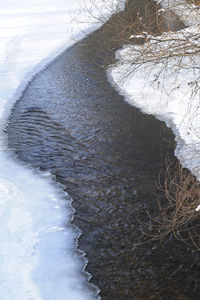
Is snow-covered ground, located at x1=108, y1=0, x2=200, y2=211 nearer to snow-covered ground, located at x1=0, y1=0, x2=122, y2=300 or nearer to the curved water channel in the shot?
the curved water channel

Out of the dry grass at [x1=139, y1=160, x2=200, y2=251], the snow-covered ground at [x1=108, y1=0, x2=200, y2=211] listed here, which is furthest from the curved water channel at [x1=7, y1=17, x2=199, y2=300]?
the snow-covered ground at [x1=108, y1=0, x2=200, y2=211]

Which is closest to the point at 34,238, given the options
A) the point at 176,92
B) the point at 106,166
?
the point at 106,166

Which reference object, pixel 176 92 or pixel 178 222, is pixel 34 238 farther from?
pixel 176 92

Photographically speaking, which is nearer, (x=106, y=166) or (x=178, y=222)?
(x=178, y=222)

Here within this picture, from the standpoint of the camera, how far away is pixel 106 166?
20.9 feet

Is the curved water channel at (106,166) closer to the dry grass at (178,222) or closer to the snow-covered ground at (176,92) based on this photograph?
the dry grass at (178,222)

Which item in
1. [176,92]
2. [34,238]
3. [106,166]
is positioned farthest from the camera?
[176,92]

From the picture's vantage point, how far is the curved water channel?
4383 mm

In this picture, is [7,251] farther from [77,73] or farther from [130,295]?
[77,73]

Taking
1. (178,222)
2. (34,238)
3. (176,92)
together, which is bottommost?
(34,238)

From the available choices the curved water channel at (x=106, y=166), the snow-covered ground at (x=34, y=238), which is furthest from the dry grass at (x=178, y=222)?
the snow-covered ground at (x=34, y=238)

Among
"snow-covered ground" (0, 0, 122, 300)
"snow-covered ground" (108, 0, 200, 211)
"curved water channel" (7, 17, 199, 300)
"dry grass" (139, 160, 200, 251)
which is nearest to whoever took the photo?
"snow-covered ground" (0, 0, 122, 300)

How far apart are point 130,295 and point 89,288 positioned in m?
0.41

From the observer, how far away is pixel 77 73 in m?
10.7
